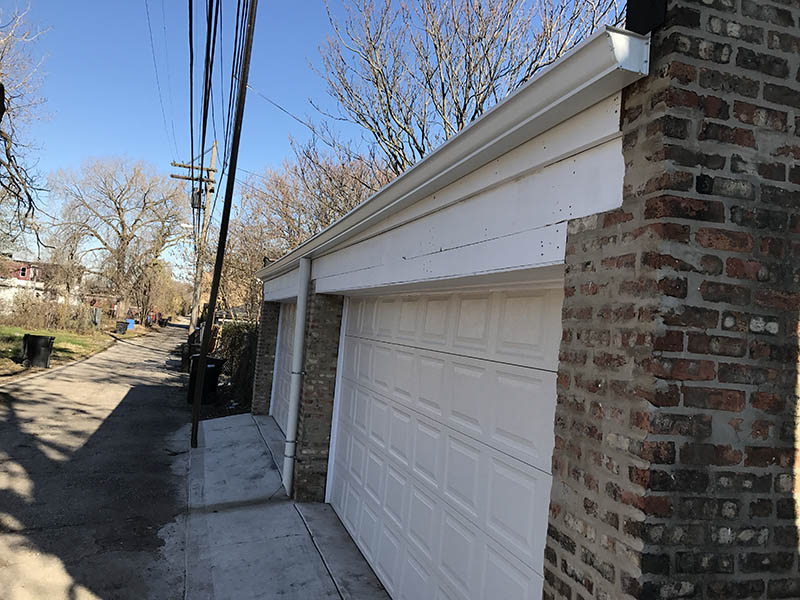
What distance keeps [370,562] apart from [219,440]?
18.7 feet

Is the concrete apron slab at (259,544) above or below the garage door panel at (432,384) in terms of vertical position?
below

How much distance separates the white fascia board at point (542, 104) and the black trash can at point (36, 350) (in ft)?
57.9

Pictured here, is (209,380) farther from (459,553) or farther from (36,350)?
(459,553)

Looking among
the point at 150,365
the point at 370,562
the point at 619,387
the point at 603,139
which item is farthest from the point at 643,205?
the point at 150,365

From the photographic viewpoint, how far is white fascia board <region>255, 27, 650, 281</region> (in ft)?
6.51

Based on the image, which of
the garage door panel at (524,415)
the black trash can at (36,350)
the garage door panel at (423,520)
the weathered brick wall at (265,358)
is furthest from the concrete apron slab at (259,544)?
the black trash can at (36,350)

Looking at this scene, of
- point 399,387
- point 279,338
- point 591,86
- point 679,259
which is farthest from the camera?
point 279,338

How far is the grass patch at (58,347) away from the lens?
1764 cm

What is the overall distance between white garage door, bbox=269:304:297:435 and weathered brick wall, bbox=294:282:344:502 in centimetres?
323

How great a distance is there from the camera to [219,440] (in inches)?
404

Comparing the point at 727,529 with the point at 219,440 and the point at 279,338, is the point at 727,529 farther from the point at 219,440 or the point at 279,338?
the point at 279,338

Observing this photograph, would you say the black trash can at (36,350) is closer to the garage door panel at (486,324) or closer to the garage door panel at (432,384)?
the garage door panel at (486,324)

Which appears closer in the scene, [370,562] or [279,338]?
[370,562]

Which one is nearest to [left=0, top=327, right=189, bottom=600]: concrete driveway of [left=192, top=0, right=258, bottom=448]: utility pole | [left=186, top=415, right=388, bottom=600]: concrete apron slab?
[left=186, top=415, right=388, bottom=600]: concrete apron slab
